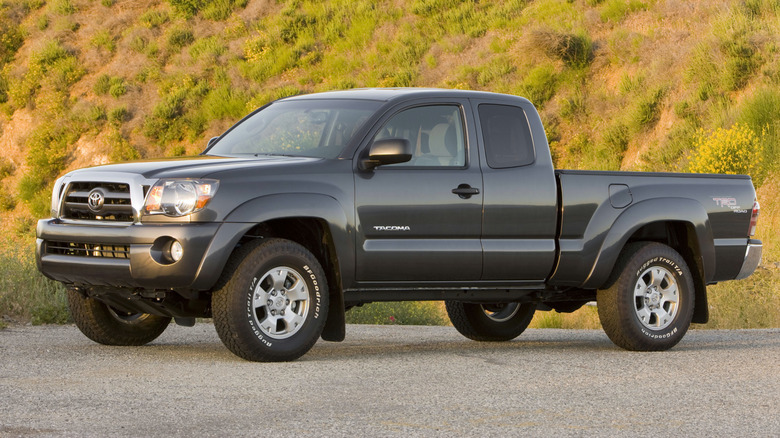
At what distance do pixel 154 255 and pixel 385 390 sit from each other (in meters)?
1.83

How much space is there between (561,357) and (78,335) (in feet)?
14.4

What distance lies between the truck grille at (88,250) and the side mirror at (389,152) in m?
1.85

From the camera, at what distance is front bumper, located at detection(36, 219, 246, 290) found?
24.2ft

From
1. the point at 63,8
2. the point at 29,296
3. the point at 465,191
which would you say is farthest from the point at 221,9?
the point at 465,191

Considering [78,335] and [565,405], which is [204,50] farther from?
[565,405]

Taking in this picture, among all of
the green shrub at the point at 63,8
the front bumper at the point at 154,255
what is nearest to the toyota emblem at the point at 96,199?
the front bumper at the point at 154,255

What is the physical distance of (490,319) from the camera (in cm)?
1055

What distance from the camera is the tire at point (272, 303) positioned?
7.59m

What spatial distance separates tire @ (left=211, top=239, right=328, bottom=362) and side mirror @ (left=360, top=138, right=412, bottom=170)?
0.84 m

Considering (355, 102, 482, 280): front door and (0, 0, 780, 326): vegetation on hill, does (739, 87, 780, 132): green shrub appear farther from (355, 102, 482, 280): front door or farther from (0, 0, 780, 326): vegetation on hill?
(355, 102, 482, 280): front door

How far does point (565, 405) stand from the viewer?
6445 millimetres

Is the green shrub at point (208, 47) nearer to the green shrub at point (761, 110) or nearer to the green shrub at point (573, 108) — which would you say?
the green shrub at point (573, 108)

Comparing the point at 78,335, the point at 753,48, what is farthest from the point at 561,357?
the point at 753,48

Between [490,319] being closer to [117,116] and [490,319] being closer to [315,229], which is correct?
[315,229]
